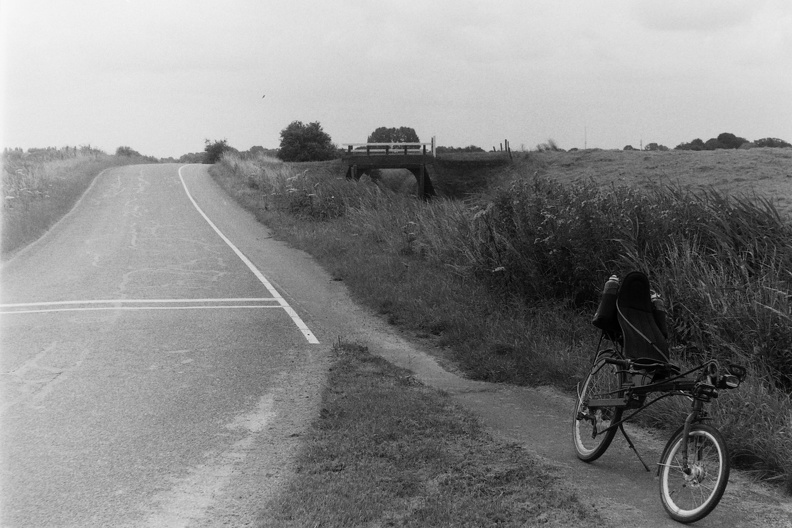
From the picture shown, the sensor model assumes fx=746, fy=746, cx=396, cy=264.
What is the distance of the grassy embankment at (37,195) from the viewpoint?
2120 cm

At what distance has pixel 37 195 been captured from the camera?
28469 millimetres

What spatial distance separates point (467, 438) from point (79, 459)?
3.11m

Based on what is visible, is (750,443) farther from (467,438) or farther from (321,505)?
(321,505)

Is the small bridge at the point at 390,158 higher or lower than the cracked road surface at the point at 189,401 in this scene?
higher

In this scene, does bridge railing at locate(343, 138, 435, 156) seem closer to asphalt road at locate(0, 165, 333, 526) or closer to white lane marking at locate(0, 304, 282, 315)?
asphalt road at locate(0, 165, 333, 526)

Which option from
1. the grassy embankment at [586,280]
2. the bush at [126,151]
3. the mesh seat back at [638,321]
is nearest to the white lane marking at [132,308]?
the grassy embankment at [586,280]

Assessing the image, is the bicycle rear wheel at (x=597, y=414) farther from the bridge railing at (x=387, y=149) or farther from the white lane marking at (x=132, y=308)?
the bridge railing at (x=387, y=149)

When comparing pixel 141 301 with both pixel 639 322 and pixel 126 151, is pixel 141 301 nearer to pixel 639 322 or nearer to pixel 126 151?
pixel 639 322

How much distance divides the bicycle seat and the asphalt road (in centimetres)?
280

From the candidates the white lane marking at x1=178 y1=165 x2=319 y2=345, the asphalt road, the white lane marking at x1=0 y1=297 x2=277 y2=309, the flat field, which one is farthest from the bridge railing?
the white lane marking at x1=0 y1=297 x2=277 y2=309

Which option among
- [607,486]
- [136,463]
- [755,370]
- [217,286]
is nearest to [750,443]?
[607,486]

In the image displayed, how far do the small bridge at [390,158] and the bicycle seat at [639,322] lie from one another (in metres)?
30.6

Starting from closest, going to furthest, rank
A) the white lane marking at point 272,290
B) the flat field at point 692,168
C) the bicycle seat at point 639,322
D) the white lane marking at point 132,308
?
1. the bicycle seat at point 639,322
2. the white lane marking at point 272,290
3. the white lane marking at point 132,308
4. the flat field at point 692,168

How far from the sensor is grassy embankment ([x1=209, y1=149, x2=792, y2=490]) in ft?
24.2
